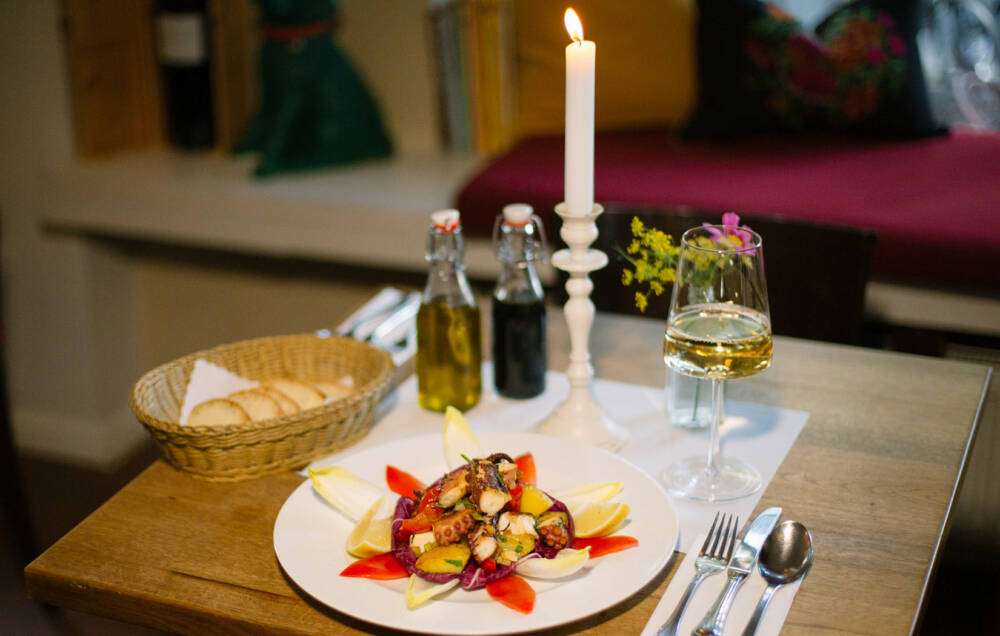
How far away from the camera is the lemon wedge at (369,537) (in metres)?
0.79

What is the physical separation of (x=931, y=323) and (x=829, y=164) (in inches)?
17.0

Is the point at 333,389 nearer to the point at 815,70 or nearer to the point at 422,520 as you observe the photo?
the point at 422,520

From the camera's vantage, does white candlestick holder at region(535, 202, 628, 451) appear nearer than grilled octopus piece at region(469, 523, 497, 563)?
No

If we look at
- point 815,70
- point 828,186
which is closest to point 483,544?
point 828,186

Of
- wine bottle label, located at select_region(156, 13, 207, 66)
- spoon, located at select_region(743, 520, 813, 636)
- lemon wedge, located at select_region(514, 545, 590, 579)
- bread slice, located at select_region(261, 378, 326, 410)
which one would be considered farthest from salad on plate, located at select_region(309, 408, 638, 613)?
wine bottle label, located at select_region(156, 13, 207, 66)

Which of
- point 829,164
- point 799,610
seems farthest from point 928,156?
point 799,610

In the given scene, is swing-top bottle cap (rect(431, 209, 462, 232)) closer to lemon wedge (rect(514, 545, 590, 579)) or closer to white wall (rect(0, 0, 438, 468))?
lemon wedge (rect(514, 545, 590, 579))

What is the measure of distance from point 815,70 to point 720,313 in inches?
58.1

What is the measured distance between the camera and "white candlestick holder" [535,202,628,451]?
102 cm

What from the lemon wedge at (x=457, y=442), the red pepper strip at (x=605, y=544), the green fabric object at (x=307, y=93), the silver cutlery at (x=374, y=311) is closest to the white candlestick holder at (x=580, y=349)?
the lemon wedge at (x=457, y=442)

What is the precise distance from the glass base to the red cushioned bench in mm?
791

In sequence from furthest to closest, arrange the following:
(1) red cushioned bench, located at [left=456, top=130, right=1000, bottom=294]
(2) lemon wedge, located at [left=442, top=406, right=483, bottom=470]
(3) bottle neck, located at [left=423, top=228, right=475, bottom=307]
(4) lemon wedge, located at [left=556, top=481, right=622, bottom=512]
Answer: (1) red cushioned bench, located at [left=456, top=130, right=1000, bottom=294]
(3) bottle neck, located at [left=423, top=228, right=475, bottom=307]
(2) lemon wedge, located at [left=442, top=406, right=483, bottom=470]
(4) lemon wedge, located at [left=556, top=481, right=622, bottom=512]

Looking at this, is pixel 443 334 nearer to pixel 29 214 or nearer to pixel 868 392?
pixel 868 392

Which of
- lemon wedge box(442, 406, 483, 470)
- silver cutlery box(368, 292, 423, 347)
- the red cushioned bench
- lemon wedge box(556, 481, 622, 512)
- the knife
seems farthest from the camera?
the red cushioned bench
